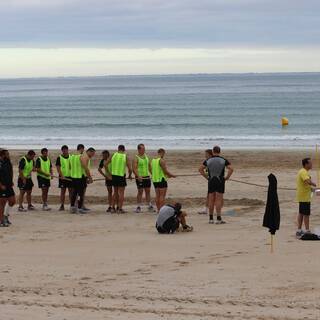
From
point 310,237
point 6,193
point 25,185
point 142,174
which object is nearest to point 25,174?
point 25,185

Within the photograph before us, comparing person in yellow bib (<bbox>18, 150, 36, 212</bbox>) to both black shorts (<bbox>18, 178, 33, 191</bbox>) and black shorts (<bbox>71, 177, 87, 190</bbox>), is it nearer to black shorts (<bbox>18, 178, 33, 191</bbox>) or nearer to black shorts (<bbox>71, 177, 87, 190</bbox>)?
black shorts (<bbox>18, 178, 33, 191</bbox>)

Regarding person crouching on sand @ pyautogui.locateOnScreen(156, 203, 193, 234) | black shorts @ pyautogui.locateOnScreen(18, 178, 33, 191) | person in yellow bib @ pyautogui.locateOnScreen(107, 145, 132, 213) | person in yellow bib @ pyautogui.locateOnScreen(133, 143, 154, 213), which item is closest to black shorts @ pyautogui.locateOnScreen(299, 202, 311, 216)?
person crouching on sand @ pyautogui.locateOnScreen(156, 203, 193, 234)

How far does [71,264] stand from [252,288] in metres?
2.93

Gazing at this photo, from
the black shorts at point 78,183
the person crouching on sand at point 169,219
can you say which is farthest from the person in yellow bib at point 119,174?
the person crouching on sand at point 169,219

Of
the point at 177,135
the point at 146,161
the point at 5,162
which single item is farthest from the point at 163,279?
the point at 177,135

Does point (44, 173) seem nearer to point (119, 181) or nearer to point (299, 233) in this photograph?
point (119, 181)

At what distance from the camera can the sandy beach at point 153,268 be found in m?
9.10

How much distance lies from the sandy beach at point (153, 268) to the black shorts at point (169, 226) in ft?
0.46

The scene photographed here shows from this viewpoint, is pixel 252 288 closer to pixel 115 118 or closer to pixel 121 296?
pixel 121 296

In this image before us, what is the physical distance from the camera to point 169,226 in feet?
47.8

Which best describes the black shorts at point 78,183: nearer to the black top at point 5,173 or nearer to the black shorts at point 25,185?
the black shorts at point 25,185

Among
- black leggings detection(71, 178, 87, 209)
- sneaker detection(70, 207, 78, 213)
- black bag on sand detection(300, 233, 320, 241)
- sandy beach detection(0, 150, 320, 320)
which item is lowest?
sandy beach detection(0, 150, 320, 320)

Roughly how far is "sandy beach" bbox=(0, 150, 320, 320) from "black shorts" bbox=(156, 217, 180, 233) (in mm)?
141

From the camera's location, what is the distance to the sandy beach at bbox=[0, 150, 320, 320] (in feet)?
29.9
